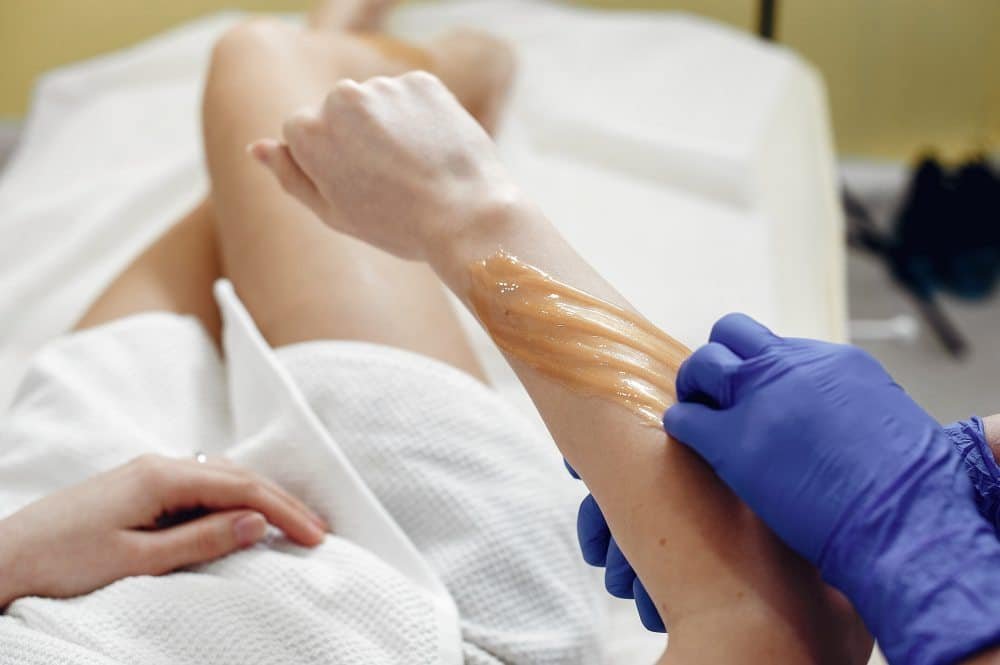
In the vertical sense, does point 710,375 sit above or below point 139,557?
above

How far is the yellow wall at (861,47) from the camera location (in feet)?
7.39

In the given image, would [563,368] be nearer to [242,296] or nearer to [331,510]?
[331,510]

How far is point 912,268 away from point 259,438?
1.73 m

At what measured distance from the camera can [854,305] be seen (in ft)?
7.13

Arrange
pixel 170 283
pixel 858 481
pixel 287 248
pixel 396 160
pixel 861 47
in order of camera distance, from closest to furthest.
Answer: pixel 858 481, pixel 396 160, pixel 287 248, pixel 170 283, pixel 861 47

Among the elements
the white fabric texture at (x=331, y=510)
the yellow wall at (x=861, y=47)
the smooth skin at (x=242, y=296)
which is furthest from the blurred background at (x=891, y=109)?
the white fabric texture at (x=331, y=510)

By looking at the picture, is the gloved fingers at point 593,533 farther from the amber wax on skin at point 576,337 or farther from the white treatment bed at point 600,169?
the white treatment bed at point 600,169

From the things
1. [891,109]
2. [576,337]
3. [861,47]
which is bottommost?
[891,109]

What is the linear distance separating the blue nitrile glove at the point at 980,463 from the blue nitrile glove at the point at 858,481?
0.22 ft

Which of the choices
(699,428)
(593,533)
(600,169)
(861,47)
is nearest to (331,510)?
(593,533)

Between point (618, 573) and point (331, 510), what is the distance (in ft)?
0.80

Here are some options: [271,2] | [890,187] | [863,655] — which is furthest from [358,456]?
[890,187]

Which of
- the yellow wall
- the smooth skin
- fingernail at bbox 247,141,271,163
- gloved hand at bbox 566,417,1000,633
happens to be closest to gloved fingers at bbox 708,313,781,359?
gloved hand at bbox 566,417,1000,633

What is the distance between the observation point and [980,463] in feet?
2.17
